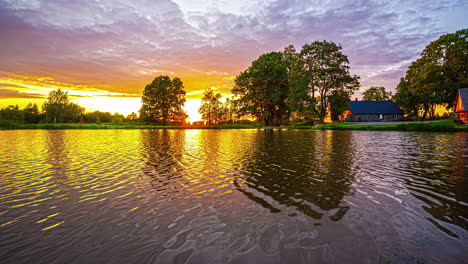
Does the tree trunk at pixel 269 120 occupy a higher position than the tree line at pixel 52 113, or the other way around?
the tree line at pixel 52 113

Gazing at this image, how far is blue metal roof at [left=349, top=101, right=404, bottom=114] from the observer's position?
89.4 meters

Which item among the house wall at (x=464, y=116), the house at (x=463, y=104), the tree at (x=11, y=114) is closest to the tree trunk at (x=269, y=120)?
the house at (x=463, y=104)

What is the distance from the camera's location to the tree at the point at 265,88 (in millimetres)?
70562

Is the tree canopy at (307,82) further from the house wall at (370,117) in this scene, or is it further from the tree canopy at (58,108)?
the tree canopy at (58,108)

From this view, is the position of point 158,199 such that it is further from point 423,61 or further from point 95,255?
point 423,61

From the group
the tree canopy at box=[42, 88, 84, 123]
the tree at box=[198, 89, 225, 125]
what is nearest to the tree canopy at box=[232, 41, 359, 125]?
the tree at box=[198, 89, 225, 125]

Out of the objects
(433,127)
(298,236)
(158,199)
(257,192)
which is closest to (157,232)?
(158,199)

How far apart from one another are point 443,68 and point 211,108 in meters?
90.7

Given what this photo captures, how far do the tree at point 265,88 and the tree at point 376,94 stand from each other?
63.7 metres

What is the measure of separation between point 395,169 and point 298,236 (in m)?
8.79

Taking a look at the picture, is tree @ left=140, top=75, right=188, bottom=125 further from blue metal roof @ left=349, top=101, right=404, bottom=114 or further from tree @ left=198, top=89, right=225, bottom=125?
blue metal roof @ left=349, top=101, right=404, bottom=114

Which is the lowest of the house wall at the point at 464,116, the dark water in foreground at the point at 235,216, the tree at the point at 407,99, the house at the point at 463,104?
the dark water in foreground at the point at 235,216

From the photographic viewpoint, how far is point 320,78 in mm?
62125

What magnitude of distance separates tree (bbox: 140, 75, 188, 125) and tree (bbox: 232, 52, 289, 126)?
27.9 metres
